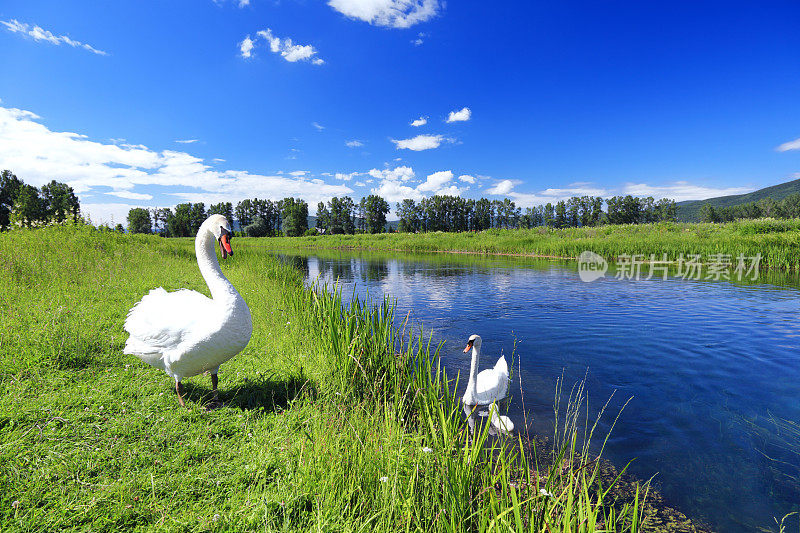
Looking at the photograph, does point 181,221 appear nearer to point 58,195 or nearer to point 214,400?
point 58,195

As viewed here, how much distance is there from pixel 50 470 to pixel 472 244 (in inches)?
1558

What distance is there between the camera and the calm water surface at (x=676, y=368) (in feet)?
13.4

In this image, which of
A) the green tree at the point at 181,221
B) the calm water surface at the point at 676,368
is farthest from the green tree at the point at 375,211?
the calm water surface at the point at 676,368

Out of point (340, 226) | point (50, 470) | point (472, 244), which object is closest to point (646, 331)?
point (50, 470)

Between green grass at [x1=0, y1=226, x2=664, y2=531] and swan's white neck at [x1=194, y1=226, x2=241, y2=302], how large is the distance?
1.28 meters

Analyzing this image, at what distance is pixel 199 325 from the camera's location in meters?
3.50

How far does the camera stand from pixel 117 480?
107 inches

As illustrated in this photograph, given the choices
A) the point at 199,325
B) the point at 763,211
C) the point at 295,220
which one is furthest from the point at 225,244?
the point at 763,211

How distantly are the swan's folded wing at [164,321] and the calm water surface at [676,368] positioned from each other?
2578 millimetres

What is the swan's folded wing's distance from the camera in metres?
3.58

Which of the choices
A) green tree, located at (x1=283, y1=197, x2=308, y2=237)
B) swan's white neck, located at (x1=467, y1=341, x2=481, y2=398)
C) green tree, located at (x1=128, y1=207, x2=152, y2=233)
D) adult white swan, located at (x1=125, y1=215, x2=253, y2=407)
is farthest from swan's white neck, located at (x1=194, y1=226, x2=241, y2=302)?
green tree, located at (x1=128, y1=207, x2=152, y2=233)

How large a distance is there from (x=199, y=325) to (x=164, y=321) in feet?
1.57

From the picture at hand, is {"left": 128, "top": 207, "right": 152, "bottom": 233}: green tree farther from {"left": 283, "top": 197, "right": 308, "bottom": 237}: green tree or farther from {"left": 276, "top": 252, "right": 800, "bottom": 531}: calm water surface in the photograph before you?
{"left": 276, "top": 252, "right": 800, "bottom": 531}: calm water surface

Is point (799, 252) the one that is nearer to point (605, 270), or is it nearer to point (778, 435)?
point (605, 270)
